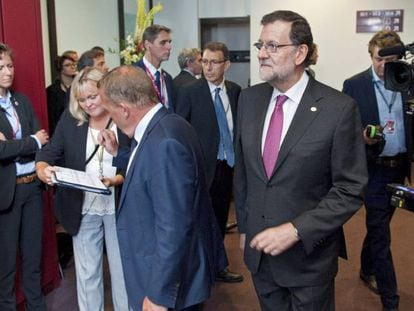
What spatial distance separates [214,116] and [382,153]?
1.10 meters

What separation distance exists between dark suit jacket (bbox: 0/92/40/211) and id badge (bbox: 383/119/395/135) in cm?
195

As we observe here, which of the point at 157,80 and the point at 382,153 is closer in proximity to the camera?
the point at 382,153

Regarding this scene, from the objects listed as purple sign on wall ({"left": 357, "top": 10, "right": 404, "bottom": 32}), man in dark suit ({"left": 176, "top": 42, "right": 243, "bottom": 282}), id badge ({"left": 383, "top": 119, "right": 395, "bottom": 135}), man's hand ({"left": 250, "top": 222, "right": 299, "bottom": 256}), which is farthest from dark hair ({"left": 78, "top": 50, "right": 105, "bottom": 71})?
purple sign on wall ({"left": 357, "top": 10, "right": 404, "bottom": 32})

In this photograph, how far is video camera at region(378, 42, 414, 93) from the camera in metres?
1.93

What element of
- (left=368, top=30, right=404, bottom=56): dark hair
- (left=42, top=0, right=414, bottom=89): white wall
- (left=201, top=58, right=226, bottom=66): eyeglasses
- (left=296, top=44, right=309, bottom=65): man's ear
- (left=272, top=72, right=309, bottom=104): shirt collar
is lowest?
(left=272, top=72, right=309, bottom=104): shirt collar

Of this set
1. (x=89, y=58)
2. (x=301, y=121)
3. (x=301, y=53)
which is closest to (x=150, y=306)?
(x=301, y=121)

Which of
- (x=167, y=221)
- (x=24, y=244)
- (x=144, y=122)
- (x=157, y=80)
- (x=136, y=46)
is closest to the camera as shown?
(x=167, y=221)

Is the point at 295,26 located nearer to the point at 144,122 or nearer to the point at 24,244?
the point at 144,122

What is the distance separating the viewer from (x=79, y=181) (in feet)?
6.76

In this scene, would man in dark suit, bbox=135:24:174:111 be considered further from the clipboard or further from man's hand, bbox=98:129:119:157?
the clipboard

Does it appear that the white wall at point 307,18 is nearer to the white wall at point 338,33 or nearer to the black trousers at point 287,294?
the white wall at point 338,33

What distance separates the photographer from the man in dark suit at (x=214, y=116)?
330 centimetres

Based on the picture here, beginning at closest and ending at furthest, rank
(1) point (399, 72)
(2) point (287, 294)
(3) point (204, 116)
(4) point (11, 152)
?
1. (2) point (287, 294)
2. (1) point (399, 72)
3. (4) point (11, 152)
4. (3) point (204, 116)

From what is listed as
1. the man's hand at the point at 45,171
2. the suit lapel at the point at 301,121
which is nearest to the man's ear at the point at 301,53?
the suit lapel at the point at 301,121
